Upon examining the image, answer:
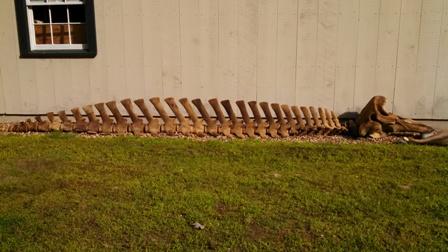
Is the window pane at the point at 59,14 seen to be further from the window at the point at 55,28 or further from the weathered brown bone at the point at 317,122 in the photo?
the weathered brown bone at the point at 317,122

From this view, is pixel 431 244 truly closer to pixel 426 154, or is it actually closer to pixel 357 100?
pixel 426 154

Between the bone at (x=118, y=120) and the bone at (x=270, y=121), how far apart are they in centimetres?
209

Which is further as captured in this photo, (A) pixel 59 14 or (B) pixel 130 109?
(A) pixel 59 14

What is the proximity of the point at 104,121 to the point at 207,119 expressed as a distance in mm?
1576

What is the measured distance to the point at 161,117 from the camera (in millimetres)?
6707

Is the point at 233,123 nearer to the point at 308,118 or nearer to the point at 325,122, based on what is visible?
the point at 308,118

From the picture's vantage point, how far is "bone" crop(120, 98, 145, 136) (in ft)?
21.8

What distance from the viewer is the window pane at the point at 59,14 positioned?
7055 mm

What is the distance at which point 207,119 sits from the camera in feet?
21.6

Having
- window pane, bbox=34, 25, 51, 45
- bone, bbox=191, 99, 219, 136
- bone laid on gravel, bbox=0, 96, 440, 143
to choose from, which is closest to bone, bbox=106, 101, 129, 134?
bone laid on gravel, bbox=0, 96, 440, 143

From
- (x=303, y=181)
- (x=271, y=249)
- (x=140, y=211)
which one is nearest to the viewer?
(x=271, y=249)

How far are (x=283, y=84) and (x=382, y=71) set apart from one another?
1.50 m

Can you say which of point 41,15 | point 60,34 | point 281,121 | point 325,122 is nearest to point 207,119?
point 281,121

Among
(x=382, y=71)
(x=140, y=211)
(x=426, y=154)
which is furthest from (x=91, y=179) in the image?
(x=382, y=71)
